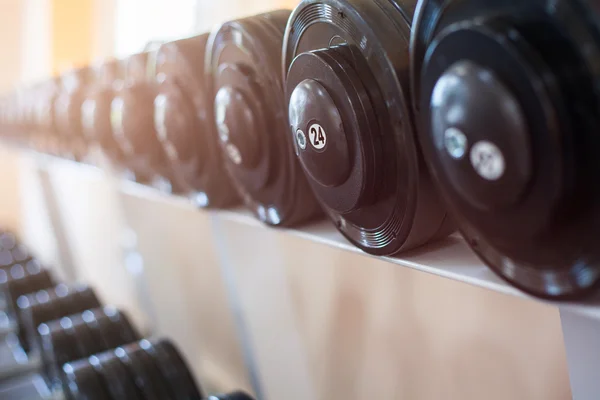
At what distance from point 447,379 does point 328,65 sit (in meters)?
0.64

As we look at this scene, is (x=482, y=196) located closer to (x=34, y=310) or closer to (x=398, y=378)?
(x=398, y=378)

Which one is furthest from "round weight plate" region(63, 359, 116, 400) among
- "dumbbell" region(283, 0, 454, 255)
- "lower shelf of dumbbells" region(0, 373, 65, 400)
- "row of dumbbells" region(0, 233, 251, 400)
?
"lower shelf of dumbbells" region(0, 373, 65, 400)

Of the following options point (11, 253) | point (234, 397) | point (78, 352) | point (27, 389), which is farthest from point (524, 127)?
point (11, 253)

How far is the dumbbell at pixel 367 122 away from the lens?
22.1 inches

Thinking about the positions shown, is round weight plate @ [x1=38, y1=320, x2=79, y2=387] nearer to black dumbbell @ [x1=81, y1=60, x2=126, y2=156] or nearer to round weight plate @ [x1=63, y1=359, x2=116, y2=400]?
round weight plate @ [x1=63, y1=359, x2=116, y2=400]

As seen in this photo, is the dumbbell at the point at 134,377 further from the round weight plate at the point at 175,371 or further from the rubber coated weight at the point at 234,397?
the rubber coated weight at the point at 234,397

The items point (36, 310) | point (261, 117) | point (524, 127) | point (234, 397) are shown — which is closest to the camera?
point (524, 127)

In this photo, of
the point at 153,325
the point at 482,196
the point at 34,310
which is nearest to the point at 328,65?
the point at 482,196

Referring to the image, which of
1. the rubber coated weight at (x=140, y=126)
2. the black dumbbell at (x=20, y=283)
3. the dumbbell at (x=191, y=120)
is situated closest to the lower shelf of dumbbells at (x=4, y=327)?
the black dumbbell at (x=20, y=283)

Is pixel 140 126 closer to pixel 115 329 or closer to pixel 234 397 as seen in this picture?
pixel 234 397

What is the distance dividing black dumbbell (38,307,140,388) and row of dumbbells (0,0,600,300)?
0.71m

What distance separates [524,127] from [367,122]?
205 millimetres

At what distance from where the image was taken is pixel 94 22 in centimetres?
287

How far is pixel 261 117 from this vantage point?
781 mm
